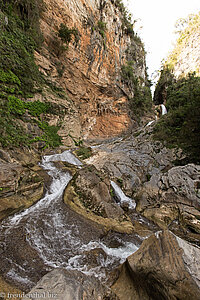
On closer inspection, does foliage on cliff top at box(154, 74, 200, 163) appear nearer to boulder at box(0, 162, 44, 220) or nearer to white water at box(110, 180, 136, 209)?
white water at box(110, 180, 136, 209)

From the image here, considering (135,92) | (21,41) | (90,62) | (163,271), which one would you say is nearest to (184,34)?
(135,92)

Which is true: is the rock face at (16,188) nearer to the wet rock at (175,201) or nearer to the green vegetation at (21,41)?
the wet rock at (175,201)

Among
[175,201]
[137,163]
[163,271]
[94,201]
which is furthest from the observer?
[137,163]

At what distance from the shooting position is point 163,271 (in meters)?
2.26

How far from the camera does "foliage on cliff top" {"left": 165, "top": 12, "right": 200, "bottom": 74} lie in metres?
19.5

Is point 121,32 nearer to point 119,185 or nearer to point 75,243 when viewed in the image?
point 119,185

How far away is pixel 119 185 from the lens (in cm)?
783

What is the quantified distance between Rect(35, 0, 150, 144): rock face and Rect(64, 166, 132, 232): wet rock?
7890 millimetres

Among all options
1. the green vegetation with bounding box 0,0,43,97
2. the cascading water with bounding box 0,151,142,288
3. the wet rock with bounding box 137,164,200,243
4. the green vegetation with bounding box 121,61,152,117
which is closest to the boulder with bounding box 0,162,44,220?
the cascading water with bounding box 0,151,142,288

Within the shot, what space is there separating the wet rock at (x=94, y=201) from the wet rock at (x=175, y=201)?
191 centimetres

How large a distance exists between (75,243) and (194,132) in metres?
10.8

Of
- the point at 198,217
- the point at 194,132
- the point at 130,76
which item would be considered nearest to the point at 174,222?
the point at 198,217

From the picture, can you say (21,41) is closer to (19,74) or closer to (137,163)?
(19,74)

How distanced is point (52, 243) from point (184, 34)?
105 ft
